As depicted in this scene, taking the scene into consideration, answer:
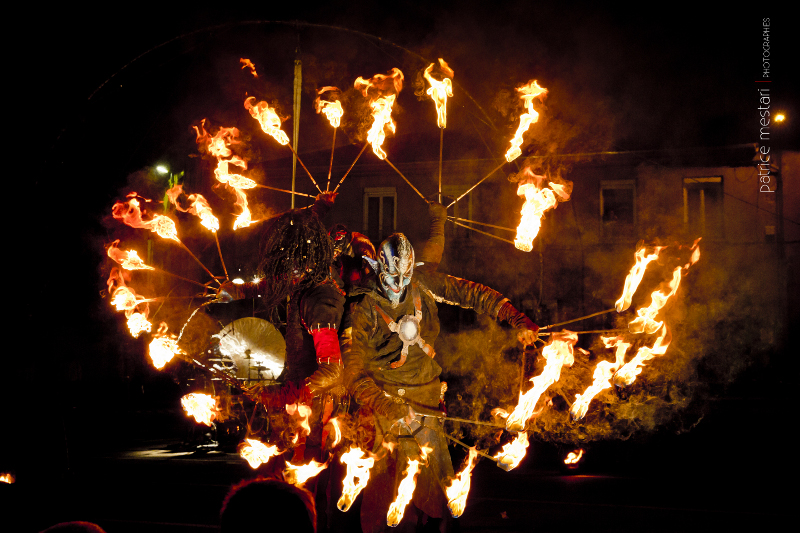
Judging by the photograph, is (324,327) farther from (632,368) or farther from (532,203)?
(632,368)

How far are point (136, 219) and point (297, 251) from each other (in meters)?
2.33

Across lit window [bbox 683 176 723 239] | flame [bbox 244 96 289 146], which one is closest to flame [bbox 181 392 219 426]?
A: flame [bbox 244 96 289 146]

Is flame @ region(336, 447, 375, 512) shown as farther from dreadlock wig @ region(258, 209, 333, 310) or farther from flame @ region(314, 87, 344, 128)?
flame @ region(314, 87, 344, 128)

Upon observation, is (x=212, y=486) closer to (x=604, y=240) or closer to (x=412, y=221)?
(x=412, y=221)

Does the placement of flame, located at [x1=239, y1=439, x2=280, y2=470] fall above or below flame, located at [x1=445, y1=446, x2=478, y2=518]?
above

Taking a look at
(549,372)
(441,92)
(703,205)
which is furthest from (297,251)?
(703,205)

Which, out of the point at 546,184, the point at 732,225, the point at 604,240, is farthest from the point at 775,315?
the point at 546,184

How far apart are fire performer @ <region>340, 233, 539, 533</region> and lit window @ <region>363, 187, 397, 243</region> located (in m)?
12.4

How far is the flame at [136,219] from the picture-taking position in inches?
227

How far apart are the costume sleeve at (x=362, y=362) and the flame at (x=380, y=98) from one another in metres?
1.69

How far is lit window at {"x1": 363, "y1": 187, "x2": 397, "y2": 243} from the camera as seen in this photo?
16.9m

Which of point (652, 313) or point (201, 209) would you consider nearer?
point (652, 313)

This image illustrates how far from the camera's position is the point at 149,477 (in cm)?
981

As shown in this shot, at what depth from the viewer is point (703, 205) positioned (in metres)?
15.9
